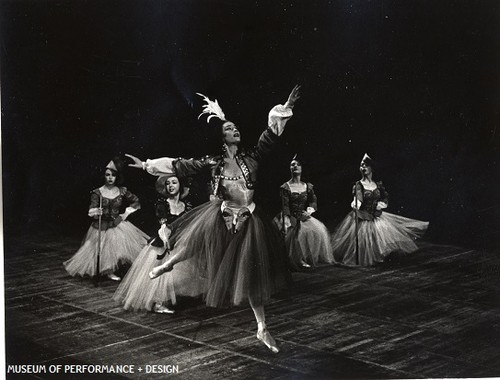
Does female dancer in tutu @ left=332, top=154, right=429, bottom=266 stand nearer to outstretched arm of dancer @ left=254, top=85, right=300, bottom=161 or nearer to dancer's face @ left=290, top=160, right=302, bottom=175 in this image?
dancer's face @ left=290, top=160, right=302, bottom=175

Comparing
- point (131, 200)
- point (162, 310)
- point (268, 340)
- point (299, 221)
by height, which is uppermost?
point (131, 200)

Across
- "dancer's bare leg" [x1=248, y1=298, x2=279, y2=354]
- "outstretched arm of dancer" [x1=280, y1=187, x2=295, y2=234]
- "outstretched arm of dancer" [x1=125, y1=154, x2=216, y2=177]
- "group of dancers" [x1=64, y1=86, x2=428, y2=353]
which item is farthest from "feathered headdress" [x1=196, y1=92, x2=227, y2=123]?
"dancer's bare leg" [x1=248, y1=298, x2=279, y2=354]

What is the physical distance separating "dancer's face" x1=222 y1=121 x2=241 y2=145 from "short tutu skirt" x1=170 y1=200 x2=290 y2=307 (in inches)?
10.0

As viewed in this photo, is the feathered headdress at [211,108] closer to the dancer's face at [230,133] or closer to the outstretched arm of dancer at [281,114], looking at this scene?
the dancer's face at [230,133]

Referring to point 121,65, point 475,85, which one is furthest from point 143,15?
point 475,85

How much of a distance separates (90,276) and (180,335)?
445mm

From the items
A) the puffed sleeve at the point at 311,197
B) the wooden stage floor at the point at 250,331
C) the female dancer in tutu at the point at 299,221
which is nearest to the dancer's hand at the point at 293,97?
the female dancer in tutu at the point at 299,221

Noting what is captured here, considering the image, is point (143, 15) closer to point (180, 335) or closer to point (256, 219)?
point (256, 219)

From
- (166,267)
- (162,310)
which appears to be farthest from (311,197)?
(162,310)

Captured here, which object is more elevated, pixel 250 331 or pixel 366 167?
pixel 366 167

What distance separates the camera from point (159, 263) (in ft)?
10.9

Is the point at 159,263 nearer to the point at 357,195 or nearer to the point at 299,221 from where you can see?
the point at 299,221

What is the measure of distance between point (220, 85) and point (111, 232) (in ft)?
2.45

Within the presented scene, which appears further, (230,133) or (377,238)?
(377,238)
